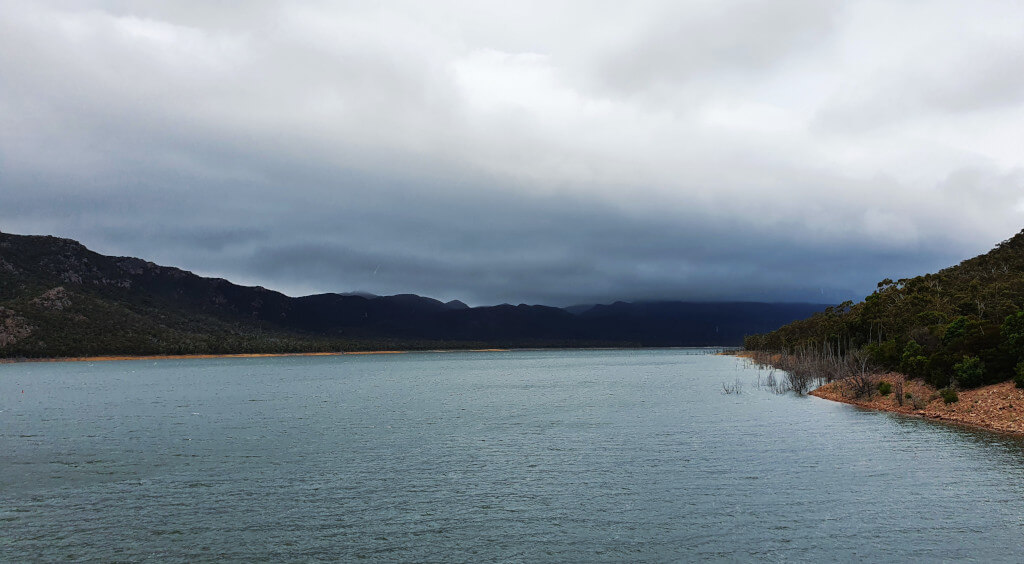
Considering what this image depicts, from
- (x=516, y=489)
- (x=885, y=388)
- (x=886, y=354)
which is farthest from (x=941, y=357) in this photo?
(x=516, y=489)

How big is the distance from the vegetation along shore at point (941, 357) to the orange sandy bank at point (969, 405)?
0.09 meters

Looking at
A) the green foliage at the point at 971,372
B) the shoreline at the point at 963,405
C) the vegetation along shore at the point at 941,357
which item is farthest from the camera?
the green foliage at the point at 971,372

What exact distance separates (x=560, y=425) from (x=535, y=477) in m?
Result: 23.9

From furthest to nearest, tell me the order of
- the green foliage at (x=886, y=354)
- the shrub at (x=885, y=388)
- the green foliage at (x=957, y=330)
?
the green foliage at (x=886, y=354) < the shrub at (x=885, y=388) < the green foliage at (x=957, y=330)

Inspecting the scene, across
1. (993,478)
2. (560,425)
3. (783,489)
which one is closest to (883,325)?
(560,425)

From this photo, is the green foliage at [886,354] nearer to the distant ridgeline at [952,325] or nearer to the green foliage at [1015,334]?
the distant ridgeline at [952,325]

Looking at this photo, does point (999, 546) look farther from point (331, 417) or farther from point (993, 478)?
→ point (331, 417)

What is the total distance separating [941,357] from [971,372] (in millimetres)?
5233

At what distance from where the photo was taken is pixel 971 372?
195 ft

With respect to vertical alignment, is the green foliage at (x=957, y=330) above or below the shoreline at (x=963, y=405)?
above

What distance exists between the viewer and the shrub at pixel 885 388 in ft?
230

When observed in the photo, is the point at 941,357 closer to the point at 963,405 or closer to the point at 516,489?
the point at 963,405

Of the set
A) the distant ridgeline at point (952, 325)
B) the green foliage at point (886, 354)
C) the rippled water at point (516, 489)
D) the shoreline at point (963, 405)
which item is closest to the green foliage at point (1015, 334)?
the distant ridgeline at point (952, 325)

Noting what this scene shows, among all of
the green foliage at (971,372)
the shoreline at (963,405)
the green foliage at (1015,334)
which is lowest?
the shoreline at (963,405)
